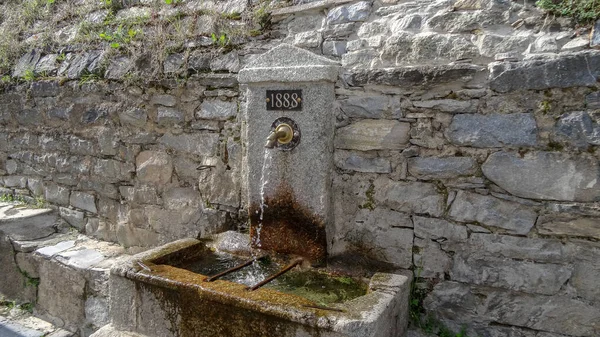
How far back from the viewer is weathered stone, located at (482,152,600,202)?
180 cm

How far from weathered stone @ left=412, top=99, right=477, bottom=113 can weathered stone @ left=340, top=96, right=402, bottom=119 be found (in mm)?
132

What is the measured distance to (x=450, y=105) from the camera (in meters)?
2.05

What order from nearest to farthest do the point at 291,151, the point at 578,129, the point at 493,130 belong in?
the point at 578,129 < the point at 493,130 < the point at 291,151

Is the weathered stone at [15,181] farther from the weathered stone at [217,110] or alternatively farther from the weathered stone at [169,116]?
the weathered stone at [217,110]

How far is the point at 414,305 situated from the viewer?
2199 millimetres

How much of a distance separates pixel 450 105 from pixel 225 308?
141 centimetres

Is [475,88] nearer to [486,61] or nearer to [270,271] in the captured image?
[486,61]

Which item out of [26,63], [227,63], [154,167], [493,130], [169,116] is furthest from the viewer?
[26,63]

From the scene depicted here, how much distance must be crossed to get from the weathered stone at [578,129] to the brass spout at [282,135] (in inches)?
50.2

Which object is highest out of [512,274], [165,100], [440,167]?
[165,100]

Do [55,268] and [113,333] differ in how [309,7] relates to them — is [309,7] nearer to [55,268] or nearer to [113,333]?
[113,333]

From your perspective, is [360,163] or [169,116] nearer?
[360,163]

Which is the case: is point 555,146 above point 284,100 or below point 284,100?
below

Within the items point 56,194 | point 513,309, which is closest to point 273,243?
point 513,309
